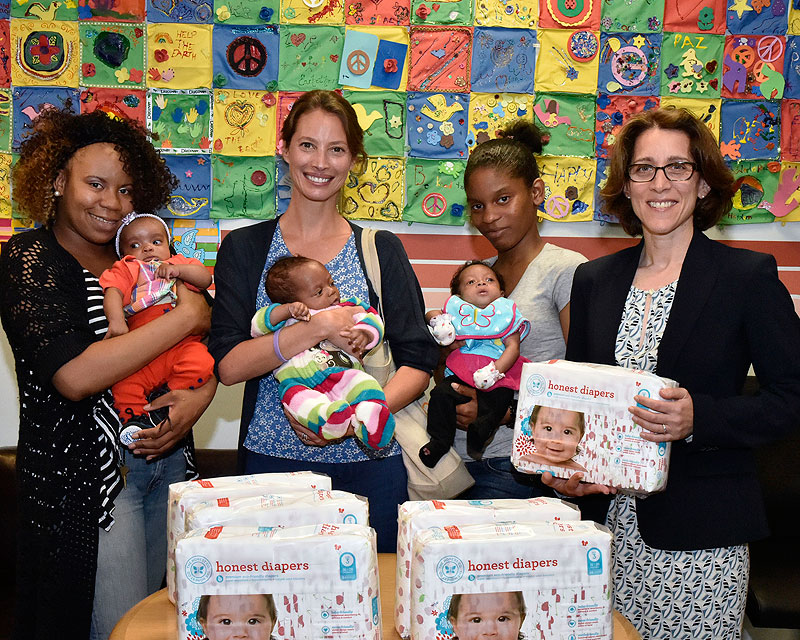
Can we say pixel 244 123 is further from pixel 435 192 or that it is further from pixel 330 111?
pixel 330 111

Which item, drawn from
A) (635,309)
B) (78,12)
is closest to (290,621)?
(635,309)

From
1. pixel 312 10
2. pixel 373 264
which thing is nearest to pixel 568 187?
pixel 312 10

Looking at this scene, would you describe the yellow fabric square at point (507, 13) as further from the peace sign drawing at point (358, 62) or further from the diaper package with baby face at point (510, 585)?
the diaper package with baby face at point (510, 585)

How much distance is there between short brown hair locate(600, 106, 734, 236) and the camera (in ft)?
6.78

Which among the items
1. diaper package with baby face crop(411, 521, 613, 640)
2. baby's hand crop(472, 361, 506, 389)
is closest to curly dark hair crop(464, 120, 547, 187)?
baby's hand crop(472, 361, 506, 389)

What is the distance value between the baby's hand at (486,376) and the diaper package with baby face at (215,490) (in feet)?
2.84

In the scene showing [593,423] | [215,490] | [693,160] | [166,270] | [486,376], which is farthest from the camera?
[486,376]

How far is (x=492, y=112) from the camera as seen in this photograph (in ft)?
11.9

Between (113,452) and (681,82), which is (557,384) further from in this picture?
(681,82)

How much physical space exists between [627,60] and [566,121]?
1.31 feet

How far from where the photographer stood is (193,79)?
360 cm

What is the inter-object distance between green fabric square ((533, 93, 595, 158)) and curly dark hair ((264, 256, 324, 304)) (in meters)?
1.87

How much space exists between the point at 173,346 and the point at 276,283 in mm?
388

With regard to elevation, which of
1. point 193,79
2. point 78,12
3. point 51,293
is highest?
point 78,12
